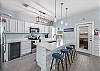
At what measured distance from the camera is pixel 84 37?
24.4ft

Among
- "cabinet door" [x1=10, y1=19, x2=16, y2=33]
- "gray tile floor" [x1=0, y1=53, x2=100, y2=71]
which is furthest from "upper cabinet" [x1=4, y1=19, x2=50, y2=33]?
"gray tile floor" [x1=0, y1=53, x2=100, y2=71]

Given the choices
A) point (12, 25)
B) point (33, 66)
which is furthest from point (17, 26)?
point (33, 66)

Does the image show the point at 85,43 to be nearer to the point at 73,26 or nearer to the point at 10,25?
the point at 73,26

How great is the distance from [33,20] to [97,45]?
494 cm

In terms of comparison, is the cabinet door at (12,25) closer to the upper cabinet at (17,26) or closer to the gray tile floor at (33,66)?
the upper cabinet at (17,26)

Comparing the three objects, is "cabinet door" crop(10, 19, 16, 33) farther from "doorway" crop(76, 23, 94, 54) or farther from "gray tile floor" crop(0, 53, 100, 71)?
"doorway" crop(76, 23, 94, 54)

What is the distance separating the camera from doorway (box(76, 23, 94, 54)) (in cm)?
682

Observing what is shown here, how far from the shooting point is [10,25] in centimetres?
538

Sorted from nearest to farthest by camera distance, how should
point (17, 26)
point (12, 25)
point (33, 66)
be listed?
point (33, 66) → point (12, 25) → point (17, 26)

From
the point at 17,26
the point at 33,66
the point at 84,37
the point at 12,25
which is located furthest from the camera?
the point at 84,37

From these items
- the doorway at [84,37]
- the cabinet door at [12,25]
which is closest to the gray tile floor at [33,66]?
the cabinet door at [12,25]

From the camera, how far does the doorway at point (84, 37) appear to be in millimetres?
6816

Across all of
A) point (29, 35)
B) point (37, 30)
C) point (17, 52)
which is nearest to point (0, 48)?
point (17, 52)

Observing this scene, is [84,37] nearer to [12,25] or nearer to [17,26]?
[17,26]
